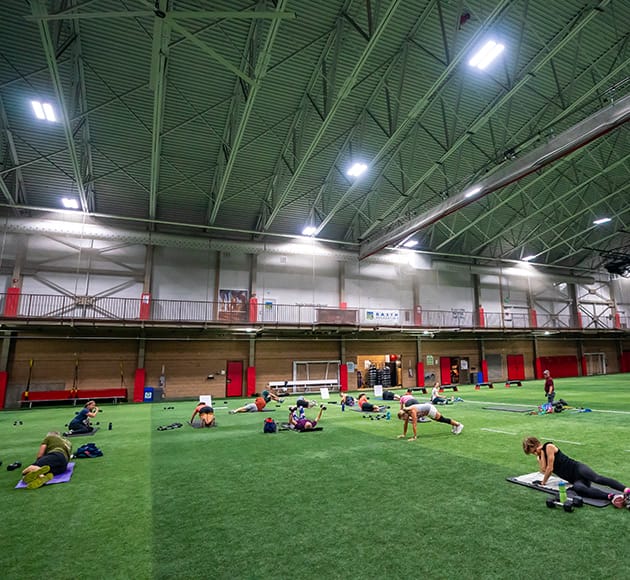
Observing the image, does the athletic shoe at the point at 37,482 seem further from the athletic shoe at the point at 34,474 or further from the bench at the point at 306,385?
the bench at the point at 306,385

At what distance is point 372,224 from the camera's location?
22.6 metres

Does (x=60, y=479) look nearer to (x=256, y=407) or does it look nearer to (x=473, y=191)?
(x=256, y=407)

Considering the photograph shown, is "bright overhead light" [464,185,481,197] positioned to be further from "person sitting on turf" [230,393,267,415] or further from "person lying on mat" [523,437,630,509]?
"person lying on mat" [523,437,630,509]

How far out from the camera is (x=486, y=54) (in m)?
12.3

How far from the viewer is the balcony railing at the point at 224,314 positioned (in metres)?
18.6

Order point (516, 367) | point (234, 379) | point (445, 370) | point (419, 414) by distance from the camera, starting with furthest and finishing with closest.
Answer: point (516, 367)
point (445, 370)
point (234, 379)
point (419, 414)

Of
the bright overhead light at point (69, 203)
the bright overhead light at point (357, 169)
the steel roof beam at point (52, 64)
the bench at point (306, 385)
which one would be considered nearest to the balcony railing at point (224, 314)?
the bench at point (306, 385)

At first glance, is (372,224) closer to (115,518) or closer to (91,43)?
(91,43)

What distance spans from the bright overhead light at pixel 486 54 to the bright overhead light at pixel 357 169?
560 centimetres

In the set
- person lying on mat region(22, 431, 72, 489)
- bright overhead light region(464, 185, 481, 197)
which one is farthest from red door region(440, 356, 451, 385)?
person lying on mat region(22, 431, 72, 489)

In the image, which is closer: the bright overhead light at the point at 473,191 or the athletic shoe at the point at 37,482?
the athletic shoe at the point at 37,482

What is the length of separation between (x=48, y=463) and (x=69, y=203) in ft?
54.0

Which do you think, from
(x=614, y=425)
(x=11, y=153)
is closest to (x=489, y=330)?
(x=614, y=425)

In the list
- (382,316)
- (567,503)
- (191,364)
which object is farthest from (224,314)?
(567,503)
